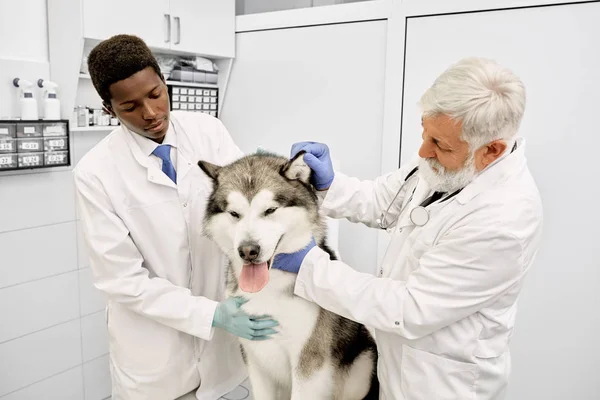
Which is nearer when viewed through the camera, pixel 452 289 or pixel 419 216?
pixel 452 289

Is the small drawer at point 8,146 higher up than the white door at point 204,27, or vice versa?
the white door at point 204,27

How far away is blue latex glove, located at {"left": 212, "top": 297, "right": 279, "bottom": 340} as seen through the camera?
1442 millimetres

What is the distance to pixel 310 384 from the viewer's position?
1462 mm

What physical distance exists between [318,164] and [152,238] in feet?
1.96

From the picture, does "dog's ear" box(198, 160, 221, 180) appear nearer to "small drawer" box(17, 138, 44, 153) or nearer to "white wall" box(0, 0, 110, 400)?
"small drawer" box(17, 138, 44, 153)

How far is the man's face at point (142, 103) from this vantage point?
4.63 ft

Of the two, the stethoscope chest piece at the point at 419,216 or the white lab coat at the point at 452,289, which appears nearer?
the white lab coat at the point at 452,289

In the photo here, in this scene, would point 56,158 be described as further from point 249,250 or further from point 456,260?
point 456,260

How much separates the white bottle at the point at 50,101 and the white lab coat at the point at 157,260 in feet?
3.37

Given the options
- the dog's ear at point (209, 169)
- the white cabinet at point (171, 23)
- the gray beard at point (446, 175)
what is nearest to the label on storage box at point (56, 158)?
the white cabinet at point (171, 23)

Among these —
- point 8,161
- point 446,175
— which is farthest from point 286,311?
point 8,161

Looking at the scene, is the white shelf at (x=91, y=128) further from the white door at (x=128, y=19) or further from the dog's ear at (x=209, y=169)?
the dog's ear at (x=209, y=169)

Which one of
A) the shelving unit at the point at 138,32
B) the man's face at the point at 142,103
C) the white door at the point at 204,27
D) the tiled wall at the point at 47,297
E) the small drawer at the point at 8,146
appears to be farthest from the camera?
the white door at the point at 204,27

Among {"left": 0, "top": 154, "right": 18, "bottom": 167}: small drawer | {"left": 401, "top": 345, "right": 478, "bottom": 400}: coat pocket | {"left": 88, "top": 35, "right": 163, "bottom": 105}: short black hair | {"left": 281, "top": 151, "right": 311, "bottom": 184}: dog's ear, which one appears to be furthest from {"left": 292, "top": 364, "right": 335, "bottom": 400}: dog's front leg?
{"left": 0, "top": 154, "right": 18, "bottom": 167}: small drawer
